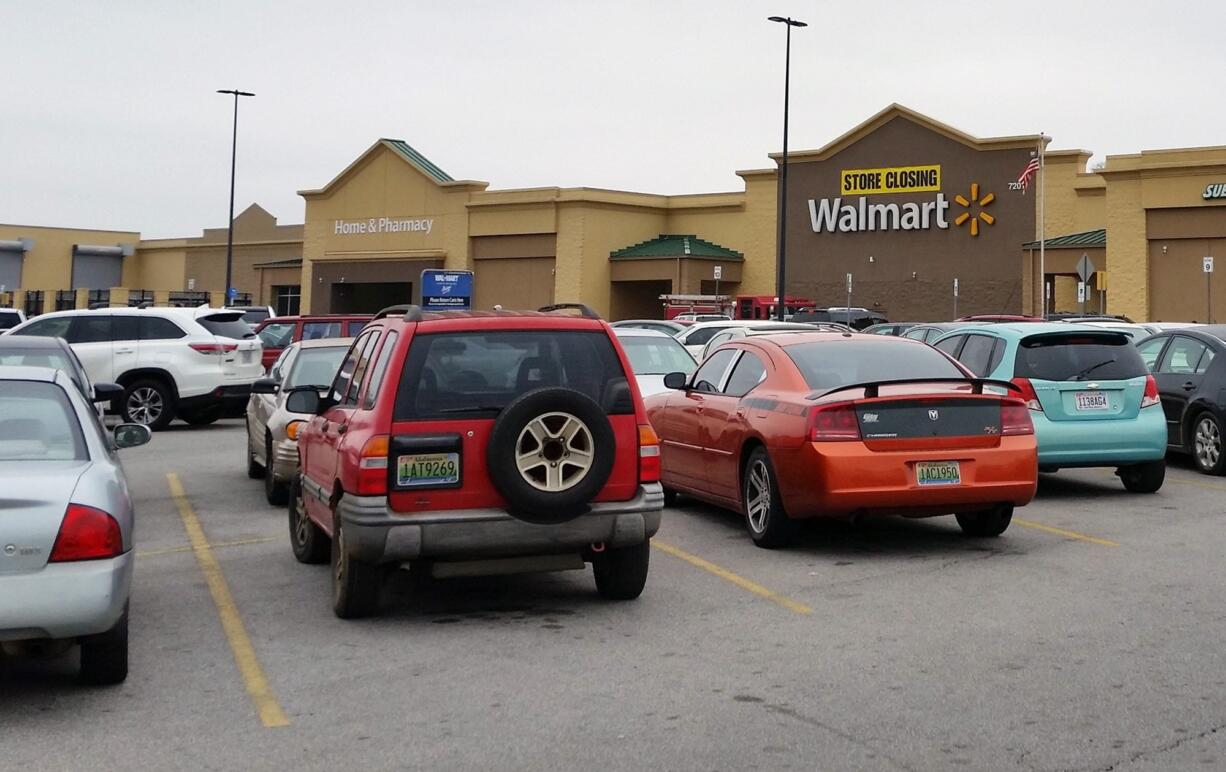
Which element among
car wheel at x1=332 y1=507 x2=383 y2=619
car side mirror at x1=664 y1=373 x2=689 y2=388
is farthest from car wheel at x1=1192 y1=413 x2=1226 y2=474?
car wheel at x1=332 y1=507 x2=383 y2=619

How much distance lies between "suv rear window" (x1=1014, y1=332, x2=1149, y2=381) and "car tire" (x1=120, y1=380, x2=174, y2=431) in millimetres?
13286

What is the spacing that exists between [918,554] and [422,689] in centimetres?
479

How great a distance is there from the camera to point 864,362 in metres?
10.7

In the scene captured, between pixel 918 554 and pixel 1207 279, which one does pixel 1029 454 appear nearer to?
pixel 918 554

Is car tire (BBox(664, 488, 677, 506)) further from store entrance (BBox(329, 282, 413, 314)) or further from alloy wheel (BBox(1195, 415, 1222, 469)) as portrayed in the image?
store entrance (BBox(329, 282, 413, 314))

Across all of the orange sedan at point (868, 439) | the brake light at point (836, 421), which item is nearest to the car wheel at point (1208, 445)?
the orange sedan at point (868, 439)

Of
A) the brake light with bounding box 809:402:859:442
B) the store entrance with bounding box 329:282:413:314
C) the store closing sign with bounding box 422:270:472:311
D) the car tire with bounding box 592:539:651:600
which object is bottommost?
the car tire with bounding box 592:539:651:600

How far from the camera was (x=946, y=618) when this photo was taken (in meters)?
8.09

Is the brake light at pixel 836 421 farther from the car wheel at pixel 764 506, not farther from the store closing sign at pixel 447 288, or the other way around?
the store closing sign at pixel 447 288

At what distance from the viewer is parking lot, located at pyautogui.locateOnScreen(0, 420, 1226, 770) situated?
5.66 meters

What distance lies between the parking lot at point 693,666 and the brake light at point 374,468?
801 millimetres

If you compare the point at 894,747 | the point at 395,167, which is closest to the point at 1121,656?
the point at 894,747

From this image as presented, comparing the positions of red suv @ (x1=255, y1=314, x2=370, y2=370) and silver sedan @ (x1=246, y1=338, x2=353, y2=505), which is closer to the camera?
silver sedan @ (x1=246, y1=338, x2=353, y2=505)

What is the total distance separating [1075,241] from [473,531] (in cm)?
4327
